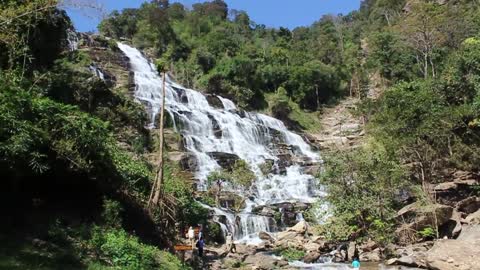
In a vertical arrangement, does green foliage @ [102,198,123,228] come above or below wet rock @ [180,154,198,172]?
below

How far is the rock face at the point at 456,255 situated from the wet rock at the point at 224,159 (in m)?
18.0

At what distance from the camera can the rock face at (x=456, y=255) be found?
16.1 meters

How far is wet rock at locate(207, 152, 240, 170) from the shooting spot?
3371cm

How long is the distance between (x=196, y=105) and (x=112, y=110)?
498 inches

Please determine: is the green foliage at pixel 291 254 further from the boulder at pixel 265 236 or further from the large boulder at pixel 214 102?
the large boulder at pixel 214 102

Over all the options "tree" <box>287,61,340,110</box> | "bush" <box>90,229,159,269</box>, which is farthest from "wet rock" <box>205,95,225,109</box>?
"bush" <box>90,229,159,269</box>

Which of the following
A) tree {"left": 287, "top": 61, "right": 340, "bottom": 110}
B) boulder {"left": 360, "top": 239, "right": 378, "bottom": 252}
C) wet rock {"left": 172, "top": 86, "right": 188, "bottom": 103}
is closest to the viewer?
boulder {"left": 360, "top": 239, "right": 378, "bottom": 252}

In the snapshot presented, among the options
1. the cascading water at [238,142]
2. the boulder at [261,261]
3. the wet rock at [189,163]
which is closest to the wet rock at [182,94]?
the cascading water at [238,142]

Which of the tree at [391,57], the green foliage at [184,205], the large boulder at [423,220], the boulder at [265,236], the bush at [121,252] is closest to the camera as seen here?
the bush at [121,252]

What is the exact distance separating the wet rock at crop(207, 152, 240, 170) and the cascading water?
1.02ft

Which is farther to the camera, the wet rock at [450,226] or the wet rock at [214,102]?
the wet rock at [214,102]

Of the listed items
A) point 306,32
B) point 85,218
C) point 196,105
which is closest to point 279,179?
point 196,105

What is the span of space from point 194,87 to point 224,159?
22.0 m

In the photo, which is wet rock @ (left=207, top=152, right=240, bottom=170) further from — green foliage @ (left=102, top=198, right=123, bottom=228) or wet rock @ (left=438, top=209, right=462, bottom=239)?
green foliage @ (left=102, top=198, right=123, bottom=228)
